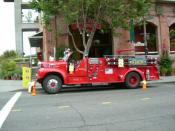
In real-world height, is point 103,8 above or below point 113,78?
above

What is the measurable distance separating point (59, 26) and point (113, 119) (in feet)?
58.2

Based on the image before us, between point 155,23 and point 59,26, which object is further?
point 155,23

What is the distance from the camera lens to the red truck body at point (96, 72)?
740 inches

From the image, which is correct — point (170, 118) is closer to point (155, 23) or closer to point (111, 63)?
point (111, 63)

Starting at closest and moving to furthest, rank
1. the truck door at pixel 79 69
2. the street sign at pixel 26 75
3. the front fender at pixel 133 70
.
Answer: the truck door at pixel 79 69 < the front fender at pixel 133 70 < the street sign at pixel 26 75

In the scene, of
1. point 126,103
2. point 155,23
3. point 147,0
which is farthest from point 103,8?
point 126,103

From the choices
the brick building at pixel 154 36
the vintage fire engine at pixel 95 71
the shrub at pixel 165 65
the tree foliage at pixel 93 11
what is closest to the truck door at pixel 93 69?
the vintage fire engine at pixel 95 71

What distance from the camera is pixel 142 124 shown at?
954 centimetres

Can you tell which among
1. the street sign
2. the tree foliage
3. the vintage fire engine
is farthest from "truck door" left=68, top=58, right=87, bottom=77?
the tree foliage

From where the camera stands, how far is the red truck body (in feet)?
61.7

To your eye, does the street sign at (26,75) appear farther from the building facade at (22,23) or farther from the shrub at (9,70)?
the building facade at (22,23)

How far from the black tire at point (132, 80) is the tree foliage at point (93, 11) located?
154 inches

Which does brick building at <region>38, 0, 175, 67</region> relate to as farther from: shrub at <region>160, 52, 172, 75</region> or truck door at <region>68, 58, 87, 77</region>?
truck door at <region>68, 58, 87, 77</region>

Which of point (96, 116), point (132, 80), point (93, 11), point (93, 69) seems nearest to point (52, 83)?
point (93, 69)
